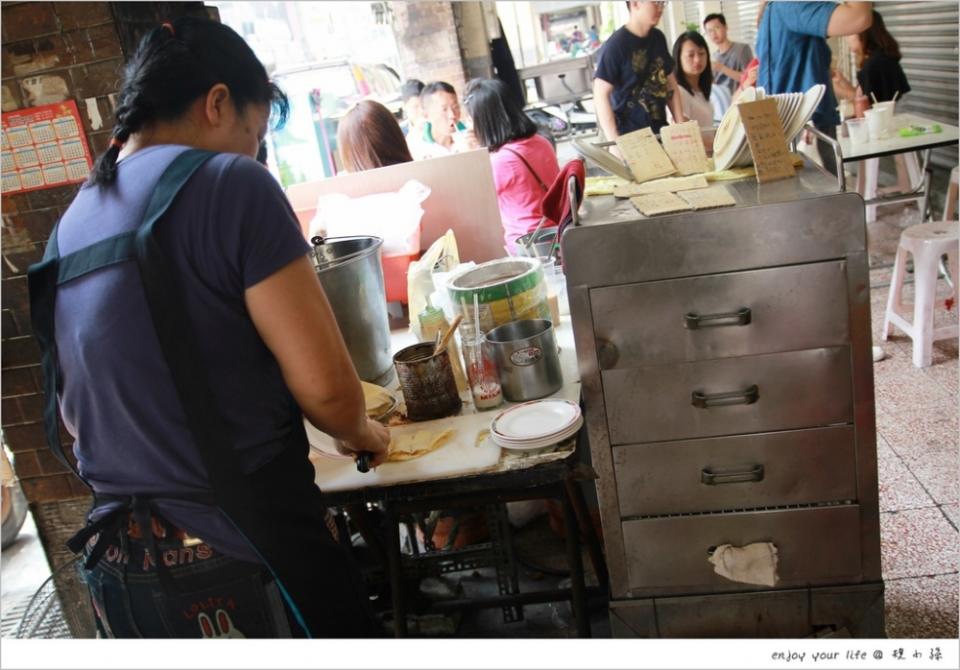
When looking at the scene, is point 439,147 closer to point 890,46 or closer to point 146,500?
point 890,46

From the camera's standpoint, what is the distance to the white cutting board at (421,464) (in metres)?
1.76

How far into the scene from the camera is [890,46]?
5543 millimetres

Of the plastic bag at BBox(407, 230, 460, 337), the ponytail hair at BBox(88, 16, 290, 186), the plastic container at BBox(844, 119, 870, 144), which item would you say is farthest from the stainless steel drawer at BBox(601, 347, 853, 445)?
the plastic container at BBox(844, 119, 870, 144)

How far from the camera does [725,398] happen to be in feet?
6.23

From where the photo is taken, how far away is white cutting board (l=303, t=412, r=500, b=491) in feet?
5.78

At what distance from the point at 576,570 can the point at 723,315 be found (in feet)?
2.55

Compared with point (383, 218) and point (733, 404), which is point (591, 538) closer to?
point (733, 404)

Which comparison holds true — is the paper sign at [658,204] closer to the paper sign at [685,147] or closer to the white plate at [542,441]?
the paper sign at [685,147]

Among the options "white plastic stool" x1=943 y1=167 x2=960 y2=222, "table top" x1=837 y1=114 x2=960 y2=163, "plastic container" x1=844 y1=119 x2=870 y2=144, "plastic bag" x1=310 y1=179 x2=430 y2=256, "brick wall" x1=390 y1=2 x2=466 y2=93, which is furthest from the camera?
"brick wall" x1=390 y1=2 x2=466 y2=93

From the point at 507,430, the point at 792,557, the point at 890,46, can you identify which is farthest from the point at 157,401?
the point at 890,46

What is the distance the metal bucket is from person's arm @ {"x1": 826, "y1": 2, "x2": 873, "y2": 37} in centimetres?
296

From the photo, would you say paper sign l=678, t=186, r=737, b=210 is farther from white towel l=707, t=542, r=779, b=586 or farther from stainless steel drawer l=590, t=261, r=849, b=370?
white towel l=707, t=542, r=779, b=586

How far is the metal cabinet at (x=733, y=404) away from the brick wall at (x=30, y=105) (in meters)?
1.55

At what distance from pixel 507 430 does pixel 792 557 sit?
0.86 m
